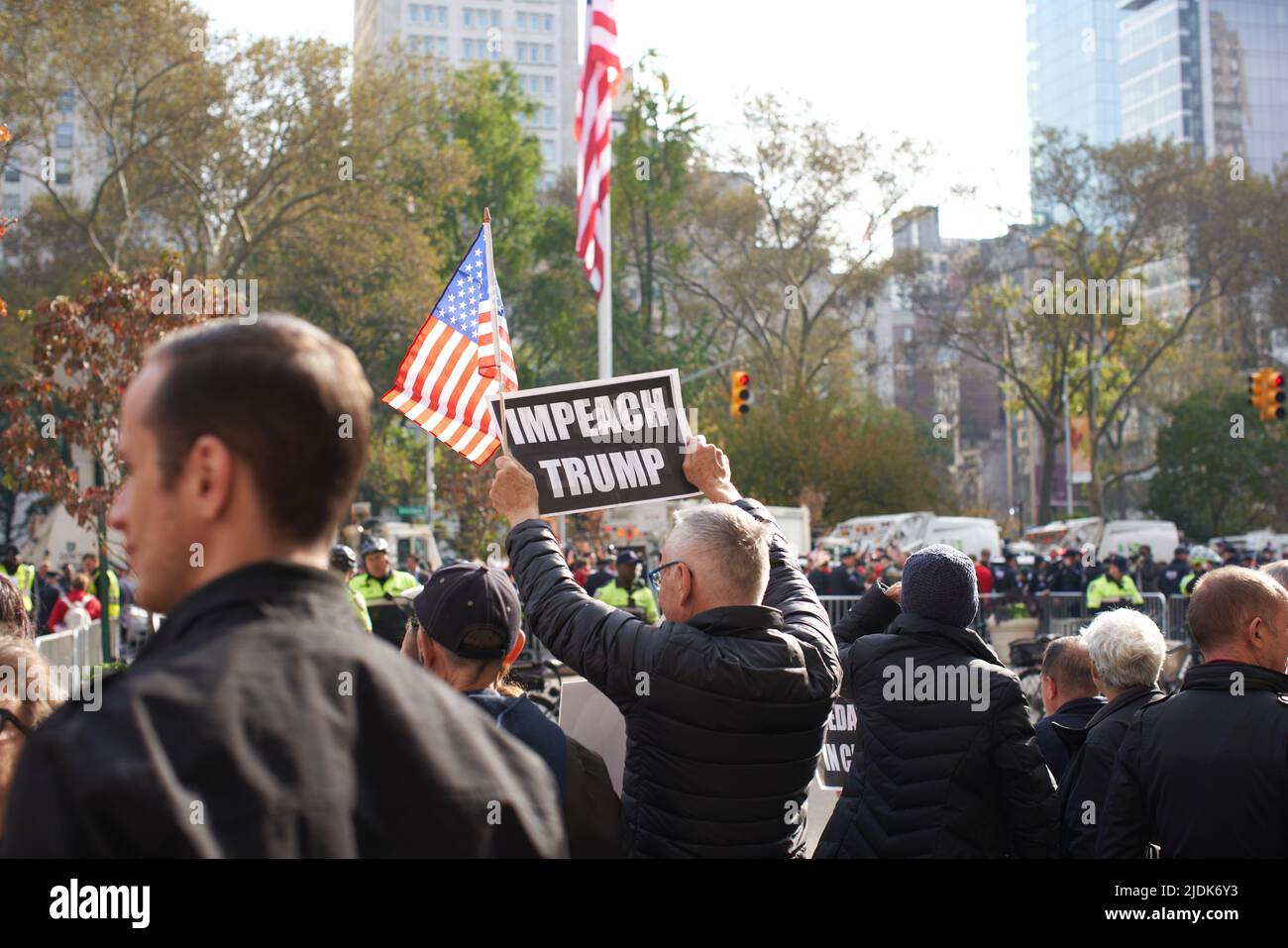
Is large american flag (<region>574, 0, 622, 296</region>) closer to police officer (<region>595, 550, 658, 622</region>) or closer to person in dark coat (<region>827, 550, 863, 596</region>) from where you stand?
police officer (<region>595, 550, 658, 622</region>)

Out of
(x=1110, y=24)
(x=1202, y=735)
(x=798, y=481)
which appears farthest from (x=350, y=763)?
(x=1110, y=24)

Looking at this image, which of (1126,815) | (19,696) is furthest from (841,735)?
(19,696)

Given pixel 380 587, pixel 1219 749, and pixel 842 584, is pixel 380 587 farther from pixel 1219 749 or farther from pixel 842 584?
pixel 842 584

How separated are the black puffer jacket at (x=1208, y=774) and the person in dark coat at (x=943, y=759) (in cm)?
27

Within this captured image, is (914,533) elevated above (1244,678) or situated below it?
above

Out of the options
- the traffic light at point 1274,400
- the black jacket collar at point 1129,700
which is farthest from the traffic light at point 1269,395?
the black jacket collar at point 1129,700

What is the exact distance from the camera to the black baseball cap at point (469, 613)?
319 cm

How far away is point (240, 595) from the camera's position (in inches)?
59.5

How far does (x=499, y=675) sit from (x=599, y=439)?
1682 mm

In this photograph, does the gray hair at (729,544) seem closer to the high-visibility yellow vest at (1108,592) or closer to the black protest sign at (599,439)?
the black protest sign at (599,439)

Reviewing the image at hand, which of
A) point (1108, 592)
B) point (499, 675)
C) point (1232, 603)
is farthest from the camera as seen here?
point (1108, 592)

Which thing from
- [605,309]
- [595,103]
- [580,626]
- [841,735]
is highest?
[595,103]

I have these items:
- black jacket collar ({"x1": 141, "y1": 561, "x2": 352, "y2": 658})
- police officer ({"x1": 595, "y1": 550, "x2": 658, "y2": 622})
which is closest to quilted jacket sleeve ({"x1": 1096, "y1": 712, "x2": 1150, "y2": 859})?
black jacket collar ({"x1": 141, "y1": 561, "x2": 352, "y2": 658})
